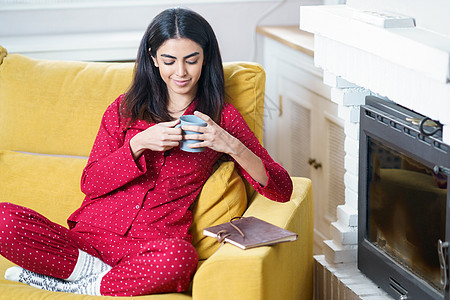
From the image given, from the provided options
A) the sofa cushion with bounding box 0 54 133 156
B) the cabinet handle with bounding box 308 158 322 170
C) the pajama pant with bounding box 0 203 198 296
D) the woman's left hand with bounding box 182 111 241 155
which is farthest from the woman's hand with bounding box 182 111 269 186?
the cabinet handle with bounding box 308 158 322 170

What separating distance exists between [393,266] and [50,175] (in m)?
1.14

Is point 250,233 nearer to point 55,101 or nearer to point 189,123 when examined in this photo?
point 189,123

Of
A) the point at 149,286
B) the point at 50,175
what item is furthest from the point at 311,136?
the point at 149,286

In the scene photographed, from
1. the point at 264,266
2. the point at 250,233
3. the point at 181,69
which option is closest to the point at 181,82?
the point at 181,69

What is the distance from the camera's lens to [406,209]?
5.88ft

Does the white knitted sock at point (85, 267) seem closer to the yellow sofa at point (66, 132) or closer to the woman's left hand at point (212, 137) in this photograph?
the yellow sofa at point (66, 132)

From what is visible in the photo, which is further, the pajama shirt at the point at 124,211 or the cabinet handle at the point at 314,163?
the cabinet handle at the point at 314,163

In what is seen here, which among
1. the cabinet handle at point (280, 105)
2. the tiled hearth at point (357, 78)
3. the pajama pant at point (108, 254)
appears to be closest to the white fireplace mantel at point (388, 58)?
the tiled hearth at point (357, 78)

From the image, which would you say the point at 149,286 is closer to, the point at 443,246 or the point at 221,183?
the point at 221,183

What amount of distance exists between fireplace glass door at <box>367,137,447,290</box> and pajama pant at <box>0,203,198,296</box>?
523 millimetres

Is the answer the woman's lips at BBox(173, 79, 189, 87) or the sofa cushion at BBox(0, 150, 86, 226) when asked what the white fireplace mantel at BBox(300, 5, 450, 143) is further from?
the sofa cushion at BBox(0, 150, 86, 226)

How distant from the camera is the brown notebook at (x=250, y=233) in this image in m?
1.74

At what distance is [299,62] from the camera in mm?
2977

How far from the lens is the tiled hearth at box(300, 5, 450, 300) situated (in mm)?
1452
